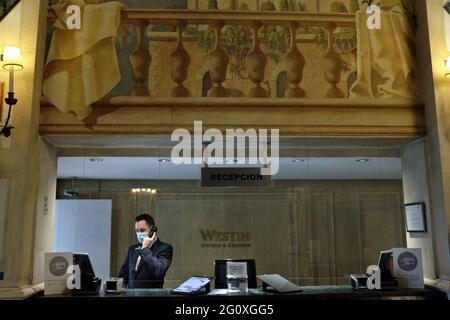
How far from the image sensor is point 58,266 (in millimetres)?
3580

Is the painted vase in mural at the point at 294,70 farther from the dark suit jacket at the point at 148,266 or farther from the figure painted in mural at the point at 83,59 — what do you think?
the dark suit jacket at the point at 148,266

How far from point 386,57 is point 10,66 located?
3172 millimetres

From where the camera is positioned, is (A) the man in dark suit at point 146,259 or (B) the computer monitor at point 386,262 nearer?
(B) the computer monitor at point 386,262

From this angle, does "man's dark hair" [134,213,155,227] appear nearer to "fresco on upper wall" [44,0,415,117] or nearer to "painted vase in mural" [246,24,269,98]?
"fresco on upper wall" [44,0,415,117]

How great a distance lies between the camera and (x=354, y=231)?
166 inches

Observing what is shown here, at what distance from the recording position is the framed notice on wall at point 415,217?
3912 millimetres

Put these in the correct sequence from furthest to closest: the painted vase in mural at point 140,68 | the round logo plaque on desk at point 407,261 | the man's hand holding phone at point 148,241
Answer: the man's hand holding phone at point 148,241, the painted vase in mural at point 140,68, the round logo plaque on desk at point 407,261

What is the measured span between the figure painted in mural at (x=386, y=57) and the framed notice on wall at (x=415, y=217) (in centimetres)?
98

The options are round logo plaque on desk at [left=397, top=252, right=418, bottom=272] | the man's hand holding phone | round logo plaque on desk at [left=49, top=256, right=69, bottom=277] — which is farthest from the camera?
the man's hand holding phone

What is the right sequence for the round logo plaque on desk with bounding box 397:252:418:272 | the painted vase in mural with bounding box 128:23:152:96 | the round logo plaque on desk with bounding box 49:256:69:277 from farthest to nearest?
the painted vase in mural with bounding box 128:23:152:96 < the round logo plaque on desk with bounding box 397:252:418:272 < the round logo plaque on desk with bounding box 49:256:69:277

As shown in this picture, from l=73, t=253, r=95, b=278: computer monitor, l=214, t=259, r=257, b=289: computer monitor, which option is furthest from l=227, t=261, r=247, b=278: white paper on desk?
l=73, t=253, r=95, b=278: computer monitor

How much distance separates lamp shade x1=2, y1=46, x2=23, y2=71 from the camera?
3469 millimetres

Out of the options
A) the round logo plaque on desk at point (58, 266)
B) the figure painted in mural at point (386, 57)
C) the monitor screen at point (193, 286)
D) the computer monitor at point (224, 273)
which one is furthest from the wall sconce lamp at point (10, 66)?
the figure painted in mural at point (386, 57)

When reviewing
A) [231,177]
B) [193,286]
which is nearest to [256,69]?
[231,177]
